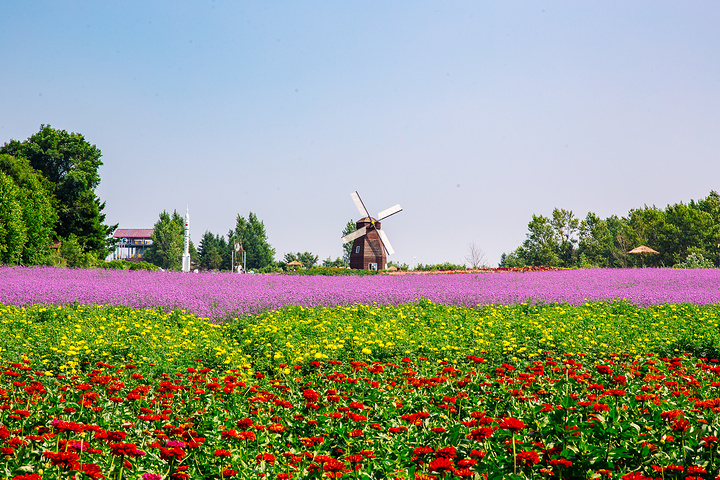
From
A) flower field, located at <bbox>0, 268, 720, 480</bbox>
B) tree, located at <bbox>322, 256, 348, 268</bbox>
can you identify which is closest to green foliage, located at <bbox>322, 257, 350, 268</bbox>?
tree, located at <bbox>322, 256, 348, 268</bbox>

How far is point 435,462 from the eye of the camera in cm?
285

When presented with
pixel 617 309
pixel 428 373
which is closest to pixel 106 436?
pixel 428 373

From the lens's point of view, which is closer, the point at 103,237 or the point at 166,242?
the point at 103,237

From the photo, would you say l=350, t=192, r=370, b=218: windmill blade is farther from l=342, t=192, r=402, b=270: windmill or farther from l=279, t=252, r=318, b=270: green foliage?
l=279, t=252, r=318, b=270: green foliage

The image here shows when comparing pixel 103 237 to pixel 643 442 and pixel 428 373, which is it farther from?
pixel 643 442

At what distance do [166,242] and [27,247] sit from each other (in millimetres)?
57444

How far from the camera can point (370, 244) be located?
48812 mm

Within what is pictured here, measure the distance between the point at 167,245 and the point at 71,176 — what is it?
4664 centimetres

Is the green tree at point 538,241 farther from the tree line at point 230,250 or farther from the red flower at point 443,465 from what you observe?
the red flower at point 443,465

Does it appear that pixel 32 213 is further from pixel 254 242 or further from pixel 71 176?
pixel 254 242

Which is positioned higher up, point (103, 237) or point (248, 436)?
point (103, 237)

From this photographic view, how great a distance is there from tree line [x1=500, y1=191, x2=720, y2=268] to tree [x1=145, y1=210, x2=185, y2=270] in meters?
51.1

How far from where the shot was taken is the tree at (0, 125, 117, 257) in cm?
4088

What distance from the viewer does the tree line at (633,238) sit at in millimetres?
58594
